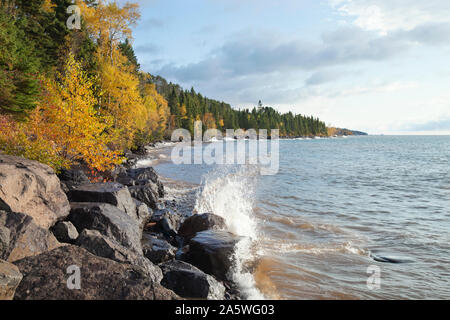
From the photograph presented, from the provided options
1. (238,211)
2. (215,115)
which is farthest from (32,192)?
(215,115)

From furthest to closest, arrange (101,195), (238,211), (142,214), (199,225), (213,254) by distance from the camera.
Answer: (238,211), (142,214), (199,225), (101,195), (213,254)

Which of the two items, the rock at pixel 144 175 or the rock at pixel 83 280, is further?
the rock at pixel 144 175

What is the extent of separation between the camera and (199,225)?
33.6 feet

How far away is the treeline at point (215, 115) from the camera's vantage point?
97.1m

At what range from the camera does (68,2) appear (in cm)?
3075

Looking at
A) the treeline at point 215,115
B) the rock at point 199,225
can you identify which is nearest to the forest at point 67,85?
the rock at point 199,225

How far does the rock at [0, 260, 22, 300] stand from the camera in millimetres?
3924

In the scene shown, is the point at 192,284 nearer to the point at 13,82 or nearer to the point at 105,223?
the point at 105,223

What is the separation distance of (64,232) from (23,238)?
161 cm

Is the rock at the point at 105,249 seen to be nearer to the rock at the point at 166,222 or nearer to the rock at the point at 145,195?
the rock at the point at 166,222

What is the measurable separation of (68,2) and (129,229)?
106 feet

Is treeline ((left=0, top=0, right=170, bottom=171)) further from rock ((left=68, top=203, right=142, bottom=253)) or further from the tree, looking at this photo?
rock ((left=68, top=203, right=142, bottom=253))

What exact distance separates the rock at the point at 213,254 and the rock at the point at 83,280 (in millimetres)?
2917
